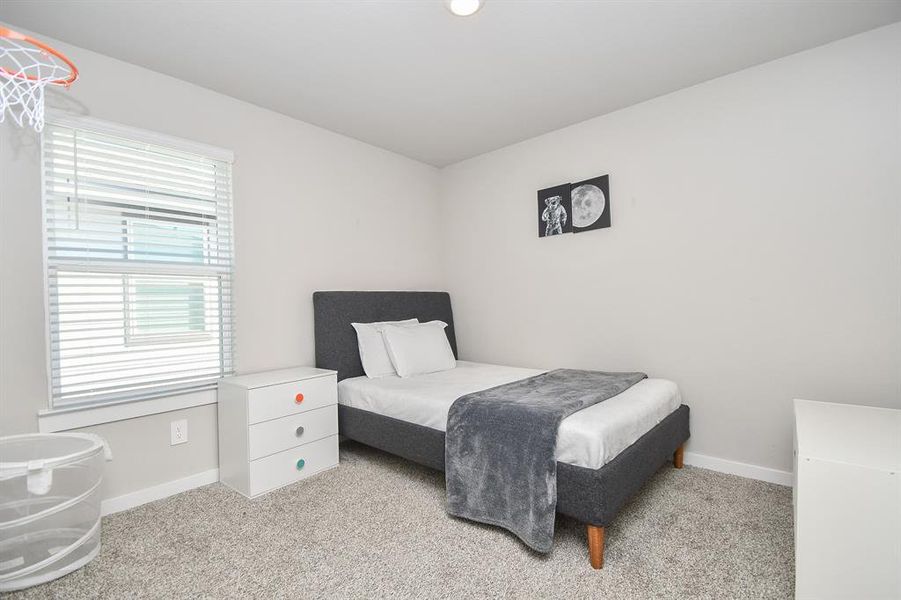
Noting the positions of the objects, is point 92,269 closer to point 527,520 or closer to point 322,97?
point 322,97

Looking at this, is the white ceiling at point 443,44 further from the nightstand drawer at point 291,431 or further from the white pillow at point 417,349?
the nightstand drawer at point 291,431

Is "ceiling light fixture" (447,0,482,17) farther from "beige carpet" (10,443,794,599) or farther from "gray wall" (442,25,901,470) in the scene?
"beige carpet" (10,443,794,599)

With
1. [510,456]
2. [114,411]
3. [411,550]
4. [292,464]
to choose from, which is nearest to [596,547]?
[510,456]

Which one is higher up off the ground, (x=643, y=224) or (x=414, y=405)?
(x=643, y=224)

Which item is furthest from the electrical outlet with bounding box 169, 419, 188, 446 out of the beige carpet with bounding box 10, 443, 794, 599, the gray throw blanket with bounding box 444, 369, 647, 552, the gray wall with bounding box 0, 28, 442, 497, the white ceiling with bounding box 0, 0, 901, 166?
the white ceiling with bounding box 0, 0, 901, 166

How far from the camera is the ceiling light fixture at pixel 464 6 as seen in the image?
1.88 meters

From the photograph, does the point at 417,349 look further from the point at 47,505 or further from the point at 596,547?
the point at 47,505

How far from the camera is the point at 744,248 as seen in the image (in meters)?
2.54

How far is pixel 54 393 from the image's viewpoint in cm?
208

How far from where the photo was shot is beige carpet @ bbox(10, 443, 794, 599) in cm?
162

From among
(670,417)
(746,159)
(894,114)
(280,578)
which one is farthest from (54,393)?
(894,114)

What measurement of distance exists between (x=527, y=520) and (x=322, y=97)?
9.09 feet

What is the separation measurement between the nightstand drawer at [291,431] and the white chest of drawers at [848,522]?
93.8 inches

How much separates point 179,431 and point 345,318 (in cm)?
127
